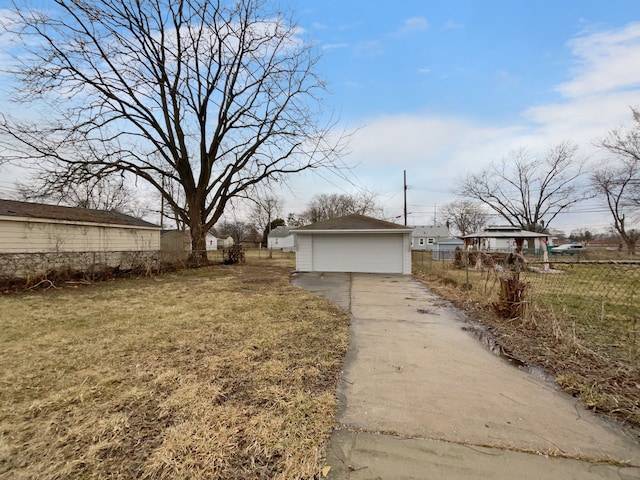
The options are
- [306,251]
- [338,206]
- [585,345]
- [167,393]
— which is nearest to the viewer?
[167,393]

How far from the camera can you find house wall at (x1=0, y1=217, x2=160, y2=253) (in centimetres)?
1000

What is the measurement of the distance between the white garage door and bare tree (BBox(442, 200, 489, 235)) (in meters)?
37.3

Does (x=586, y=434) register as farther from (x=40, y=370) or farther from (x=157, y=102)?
(x=157, y=102)

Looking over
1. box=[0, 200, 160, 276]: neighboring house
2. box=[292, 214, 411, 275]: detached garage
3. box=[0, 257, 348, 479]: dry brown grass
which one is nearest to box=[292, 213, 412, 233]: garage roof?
box=[292, 214, 411, 275]: detached garage

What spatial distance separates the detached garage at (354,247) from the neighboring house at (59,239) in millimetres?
6447

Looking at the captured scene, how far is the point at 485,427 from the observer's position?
2.23 m

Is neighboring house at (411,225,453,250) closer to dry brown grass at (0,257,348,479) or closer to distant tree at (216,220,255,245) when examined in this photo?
distant tree at (216,220,255,245)

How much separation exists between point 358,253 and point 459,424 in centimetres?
1123

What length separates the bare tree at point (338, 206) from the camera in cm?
3647

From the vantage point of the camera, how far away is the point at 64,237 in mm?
11688

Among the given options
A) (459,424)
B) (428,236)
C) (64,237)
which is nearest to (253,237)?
(428,236)

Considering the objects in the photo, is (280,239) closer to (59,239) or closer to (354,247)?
(354,247)

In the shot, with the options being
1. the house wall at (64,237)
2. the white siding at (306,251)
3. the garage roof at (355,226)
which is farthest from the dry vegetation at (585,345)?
the house wall at (64,237)

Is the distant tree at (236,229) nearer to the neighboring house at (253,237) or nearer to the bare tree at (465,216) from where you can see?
the neighboring house at (253,237)
